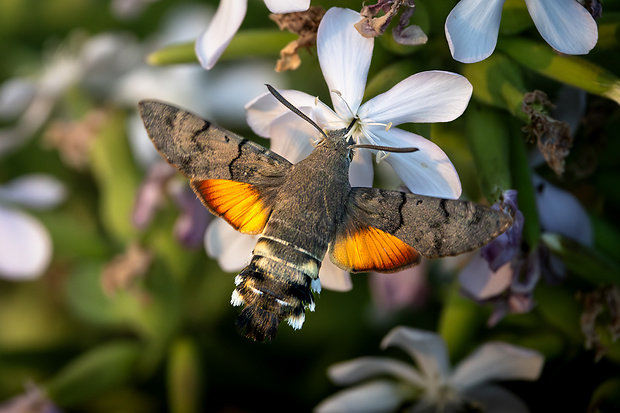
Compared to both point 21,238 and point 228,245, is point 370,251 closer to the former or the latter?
A: point 228,245

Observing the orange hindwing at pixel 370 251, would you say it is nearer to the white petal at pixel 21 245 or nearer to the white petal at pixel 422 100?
the white petal at pixel 422 100

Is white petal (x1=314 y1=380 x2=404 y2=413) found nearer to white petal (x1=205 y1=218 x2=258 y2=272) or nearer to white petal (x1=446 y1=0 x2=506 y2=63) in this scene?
white petal (x1=205 y1=218 x2=258 y2=272)

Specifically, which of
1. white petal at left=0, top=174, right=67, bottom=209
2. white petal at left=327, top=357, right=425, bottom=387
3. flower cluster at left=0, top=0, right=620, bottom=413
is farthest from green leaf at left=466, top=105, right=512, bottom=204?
white petal at left=0, top=174, right=67, bottom=209

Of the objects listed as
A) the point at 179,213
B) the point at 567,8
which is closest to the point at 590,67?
the point at 567,8

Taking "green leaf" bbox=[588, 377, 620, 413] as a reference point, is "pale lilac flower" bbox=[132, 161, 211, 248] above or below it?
above

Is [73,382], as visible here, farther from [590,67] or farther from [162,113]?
[590,67]

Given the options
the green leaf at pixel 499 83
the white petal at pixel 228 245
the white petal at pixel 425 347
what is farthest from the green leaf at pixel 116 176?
the green leaf at pixel 499 83

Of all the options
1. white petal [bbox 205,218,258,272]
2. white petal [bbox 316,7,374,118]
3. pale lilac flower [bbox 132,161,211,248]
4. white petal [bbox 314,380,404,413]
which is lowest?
white petal [bbox 314,380,404,413]
